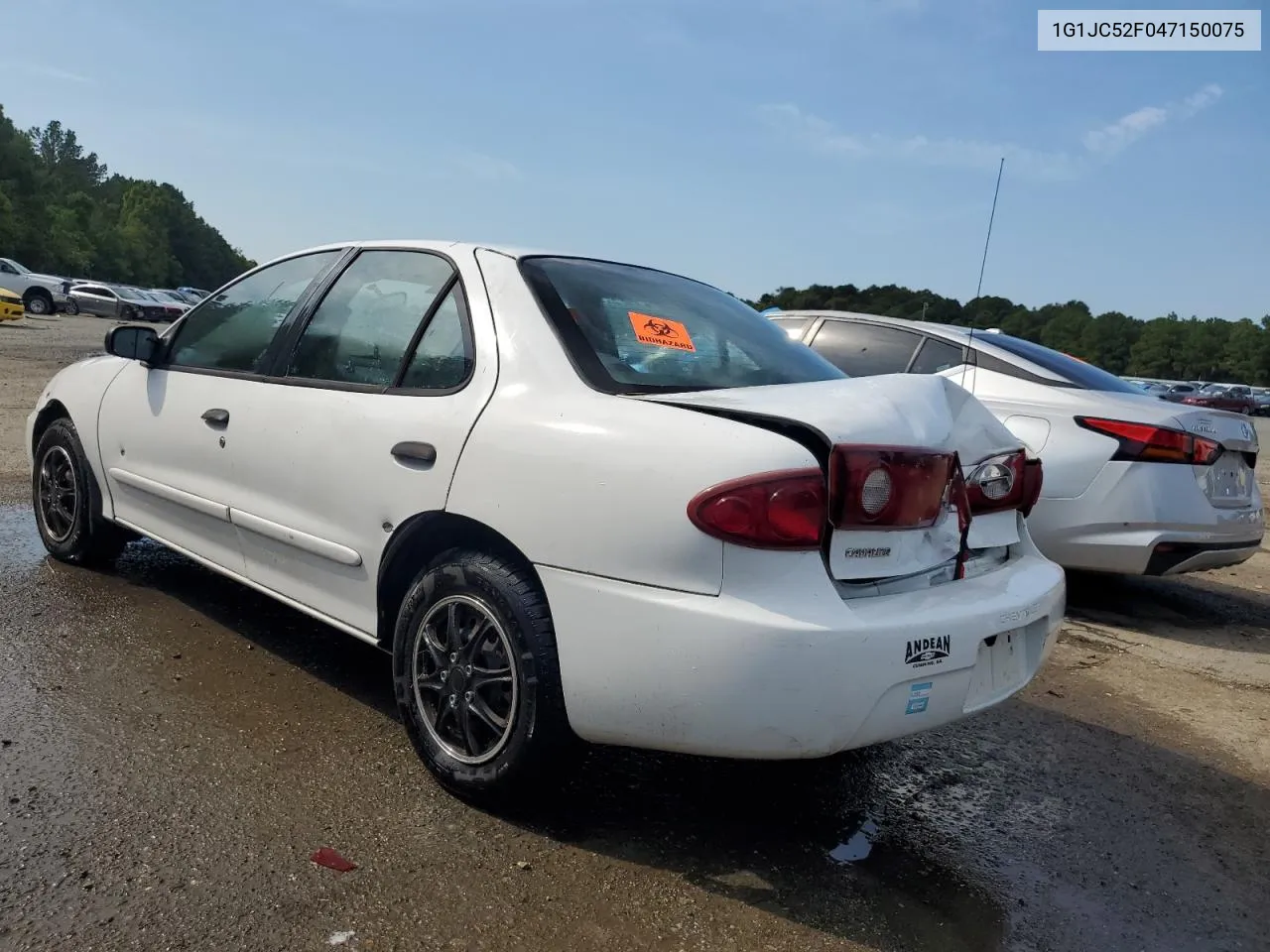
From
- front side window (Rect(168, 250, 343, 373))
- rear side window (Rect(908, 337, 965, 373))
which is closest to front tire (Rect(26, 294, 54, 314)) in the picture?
front side window (Rect(168, 250, 343, 373))

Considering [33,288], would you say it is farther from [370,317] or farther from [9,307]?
[370,317]

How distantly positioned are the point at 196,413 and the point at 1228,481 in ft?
16.3

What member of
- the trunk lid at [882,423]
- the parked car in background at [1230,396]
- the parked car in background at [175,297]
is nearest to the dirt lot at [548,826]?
the trunk lid at [882,423]

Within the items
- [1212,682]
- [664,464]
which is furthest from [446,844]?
[1212,682]

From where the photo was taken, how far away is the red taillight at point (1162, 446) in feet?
17.2

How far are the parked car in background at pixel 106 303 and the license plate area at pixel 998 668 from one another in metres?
43.6

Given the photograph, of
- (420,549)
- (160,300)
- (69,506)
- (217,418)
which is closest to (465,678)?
(420,549)

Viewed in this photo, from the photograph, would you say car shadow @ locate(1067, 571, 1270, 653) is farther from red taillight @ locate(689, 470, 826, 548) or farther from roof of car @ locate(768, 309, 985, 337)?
red taillight @ locate(689, 470, 826, 548)

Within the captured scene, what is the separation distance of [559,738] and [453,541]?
66cm

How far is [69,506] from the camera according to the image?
4809 mm

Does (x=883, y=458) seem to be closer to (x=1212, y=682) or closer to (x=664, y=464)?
(x=664, y=464)

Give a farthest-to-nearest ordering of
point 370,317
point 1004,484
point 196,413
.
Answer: point 196,413
point 370,317
point 1004,484

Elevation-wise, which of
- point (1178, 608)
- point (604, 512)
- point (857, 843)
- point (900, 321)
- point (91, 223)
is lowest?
point (1178, 608)

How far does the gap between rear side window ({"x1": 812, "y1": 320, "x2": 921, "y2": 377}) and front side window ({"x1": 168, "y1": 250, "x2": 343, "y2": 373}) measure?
11.1 ft
